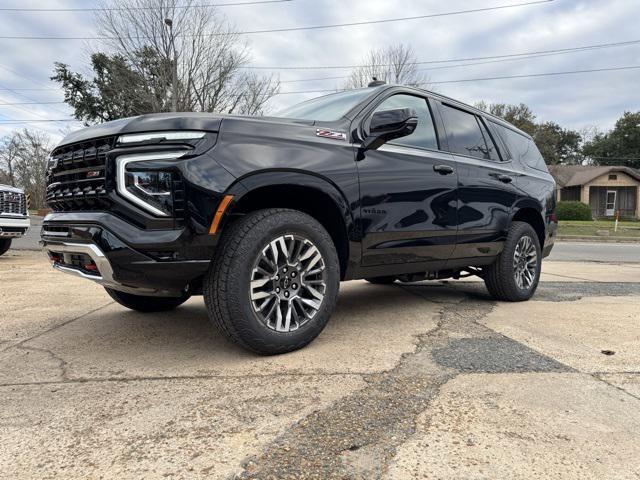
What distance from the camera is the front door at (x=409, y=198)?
322cm

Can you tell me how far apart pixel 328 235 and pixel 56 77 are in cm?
3767

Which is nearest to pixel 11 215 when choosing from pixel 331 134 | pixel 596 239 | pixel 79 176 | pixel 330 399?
pixel 79 176

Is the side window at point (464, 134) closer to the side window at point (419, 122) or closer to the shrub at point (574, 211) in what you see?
the side window at point (419, 122)

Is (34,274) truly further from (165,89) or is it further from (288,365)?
(165,89)

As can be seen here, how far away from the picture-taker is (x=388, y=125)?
10.2ft

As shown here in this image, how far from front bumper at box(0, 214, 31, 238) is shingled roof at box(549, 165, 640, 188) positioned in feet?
139

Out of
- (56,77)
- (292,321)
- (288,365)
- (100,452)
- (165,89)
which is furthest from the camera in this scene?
(56,77)

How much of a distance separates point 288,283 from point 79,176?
1.38 meters

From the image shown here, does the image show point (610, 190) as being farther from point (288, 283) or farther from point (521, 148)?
point (288, 283)

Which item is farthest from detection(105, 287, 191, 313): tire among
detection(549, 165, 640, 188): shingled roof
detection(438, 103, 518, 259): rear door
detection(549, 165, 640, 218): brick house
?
detection(549, 165, 640, 188): shingled roof

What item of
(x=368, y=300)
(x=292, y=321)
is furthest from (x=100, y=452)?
(x=368, y=300)

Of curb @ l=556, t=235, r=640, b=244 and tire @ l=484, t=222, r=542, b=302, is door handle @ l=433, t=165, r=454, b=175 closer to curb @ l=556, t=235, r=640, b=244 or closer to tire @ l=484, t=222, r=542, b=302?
tire @ l=484, t=222, r=542, b=302

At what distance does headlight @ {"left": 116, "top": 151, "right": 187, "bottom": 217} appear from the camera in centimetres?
242

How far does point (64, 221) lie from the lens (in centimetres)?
272
